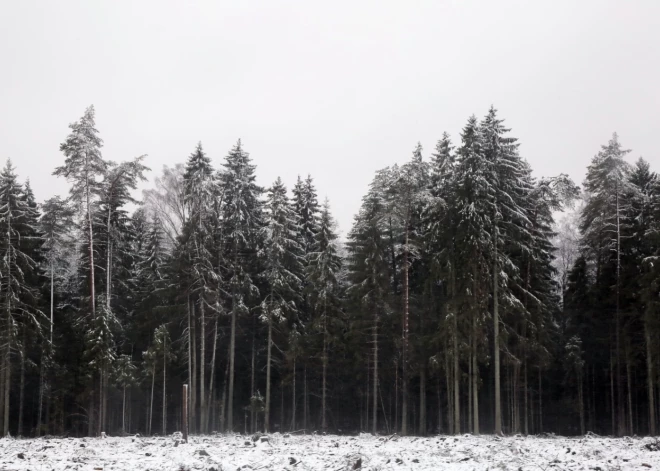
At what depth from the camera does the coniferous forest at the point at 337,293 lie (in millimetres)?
33062

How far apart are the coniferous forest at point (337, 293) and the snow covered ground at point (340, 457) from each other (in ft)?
40.5

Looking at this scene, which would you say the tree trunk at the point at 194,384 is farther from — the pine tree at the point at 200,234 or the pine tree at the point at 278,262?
the pine tree at the point at 278,262

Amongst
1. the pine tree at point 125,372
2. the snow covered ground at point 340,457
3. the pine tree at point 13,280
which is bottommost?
the snow covered ground at point 340,457

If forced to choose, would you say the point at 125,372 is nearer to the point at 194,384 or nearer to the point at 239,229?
the point at 194,384

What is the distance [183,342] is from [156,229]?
901 cm

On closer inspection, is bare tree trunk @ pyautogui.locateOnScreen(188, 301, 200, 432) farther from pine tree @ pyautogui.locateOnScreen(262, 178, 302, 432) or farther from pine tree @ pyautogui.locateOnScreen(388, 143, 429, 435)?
pine tree @ pyautogui.locateOnScreen(388, 143, 429, 435)

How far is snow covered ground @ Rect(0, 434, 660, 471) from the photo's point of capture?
15625mm

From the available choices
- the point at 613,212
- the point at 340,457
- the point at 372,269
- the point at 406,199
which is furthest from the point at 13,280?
the point at 613,212

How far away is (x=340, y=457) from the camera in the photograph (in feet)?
58.5

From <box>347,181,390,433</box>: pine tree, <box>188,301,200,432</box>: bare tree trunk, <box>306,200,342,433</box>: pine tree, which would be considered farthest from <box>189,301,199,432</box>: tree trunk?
<box>347,181,390,433</box>: pine tree

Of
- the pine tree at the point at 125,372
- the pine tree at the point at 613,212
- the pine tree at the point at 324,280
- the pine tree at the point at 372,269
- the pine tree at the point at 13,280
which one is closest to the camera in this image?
the pine tree at the point at 13,280

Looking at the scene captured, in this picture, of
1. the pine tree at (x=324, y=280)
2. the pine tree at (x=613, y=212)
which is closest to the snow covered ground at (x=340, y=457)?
the pine tree at (x=324, y=280)

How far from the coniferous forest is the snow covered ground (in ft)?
40.5

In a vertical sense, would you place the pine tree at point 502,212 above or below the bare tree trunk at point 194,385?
above
